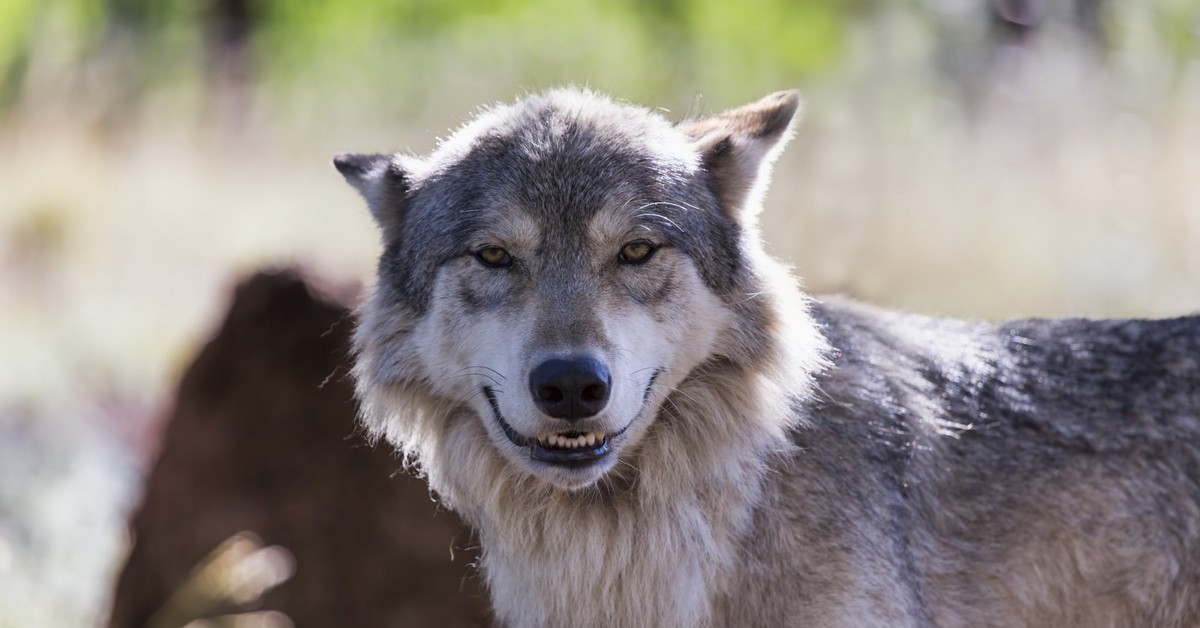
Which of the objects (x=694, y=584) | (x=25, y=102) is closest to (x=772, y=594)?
(x=694, y=584)

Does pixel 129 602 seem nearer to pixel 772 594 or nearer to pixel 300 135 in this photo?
pixel 772 594

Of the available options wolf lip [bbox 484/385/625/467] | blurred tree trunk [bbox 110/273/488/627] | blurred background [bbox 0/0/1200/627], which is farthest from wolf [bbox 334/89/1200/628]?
blurred background [bbox 0/0/1200/627]

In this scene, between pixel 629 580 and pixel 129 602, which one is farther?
pixel 129 602

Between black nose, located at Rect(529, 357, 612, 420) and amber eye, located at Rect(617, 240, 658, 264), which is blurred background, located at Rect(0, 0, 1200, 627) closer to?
amber eye, located at Rect(617, 240, 658, 264)

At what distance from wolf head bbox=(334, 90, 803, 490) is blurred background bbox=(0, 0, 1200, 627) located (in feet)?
11.2

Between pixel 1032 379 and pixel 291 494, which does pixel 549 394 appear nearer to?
pixel 1032 379

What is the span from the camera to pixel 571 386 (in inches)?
130

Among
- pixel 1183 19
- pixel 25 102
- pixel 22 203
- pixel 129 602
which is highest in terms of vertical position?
pixel 1183 19

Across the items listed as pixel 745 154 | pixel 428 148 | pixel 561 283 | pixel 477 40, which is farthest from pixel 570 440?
pixel 477 40

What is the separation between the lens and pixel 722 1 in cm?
1488

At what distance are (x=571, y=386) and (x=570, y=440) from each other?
0.85 feet

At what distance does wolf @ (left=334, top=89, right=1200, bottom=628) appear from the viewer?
3.69 meters

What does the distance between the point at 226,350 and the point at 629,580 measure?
13.1 feet

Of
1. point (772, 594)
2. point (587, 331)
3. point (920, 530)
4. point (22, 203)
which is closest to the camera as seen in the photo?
point (587, 331)
